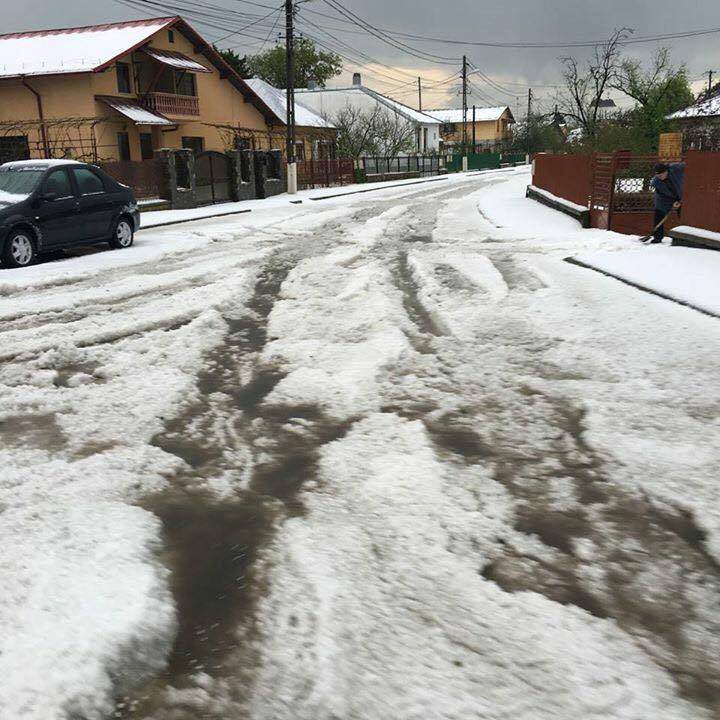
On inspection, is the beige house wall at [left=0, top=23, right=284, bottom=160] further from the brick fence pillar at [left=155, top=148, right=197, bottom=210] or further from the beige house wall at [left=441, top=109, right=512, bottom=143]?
the beige house wall at [left=441, top=109, right=512, bottom=143]

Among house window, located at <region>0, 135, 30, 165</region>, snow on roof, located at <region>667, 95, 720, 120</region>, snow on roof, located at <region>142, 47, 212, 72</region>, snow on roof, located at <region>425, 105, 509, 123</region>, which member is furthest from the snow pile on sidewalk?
snow on roof, located at <region>425, 105, 509, 123</region>

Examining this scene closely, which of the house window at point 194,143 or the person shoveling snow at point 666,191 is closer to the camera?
the person shoveling snow at point 666,191

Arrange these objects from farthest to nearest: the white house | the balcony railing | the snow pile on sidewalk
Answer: the white house → the balcony railing → the snow pile on sidewalk

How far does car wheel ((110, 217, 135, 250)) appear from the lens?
1340cm

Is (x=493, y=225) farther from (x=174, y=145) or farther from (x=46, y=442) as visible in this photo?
(x=174, y=145)

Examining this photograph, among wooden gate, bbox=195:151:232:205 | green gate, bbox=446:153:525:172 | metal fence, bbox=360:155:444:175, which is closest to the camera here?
wooden gate, bbox=195:151:232:205

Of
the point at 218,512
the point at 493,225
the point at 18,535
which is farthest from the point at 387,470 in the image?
the point at 493,225

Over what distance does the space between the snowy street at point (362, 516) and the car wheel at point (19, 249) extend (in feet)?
14.3

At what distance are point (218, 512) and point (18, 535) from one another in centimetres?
86

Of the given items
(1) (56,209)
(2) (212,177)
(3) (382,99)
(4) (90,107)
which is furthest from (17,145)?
(3) (382,99)

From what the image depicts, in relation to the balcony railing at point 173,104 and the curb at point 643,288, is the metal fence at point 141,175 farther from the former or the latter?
the curb at point 643,288

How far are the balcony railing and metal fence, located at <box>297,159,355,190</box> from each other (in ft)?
19.6

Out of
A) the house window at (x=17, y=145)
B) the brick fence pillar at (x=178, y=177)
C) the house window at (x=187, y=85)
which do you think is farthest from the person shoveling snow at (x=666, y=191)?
the house window at (x=187, y=85)

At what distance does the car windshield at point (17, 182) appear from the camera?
11.4 metres
